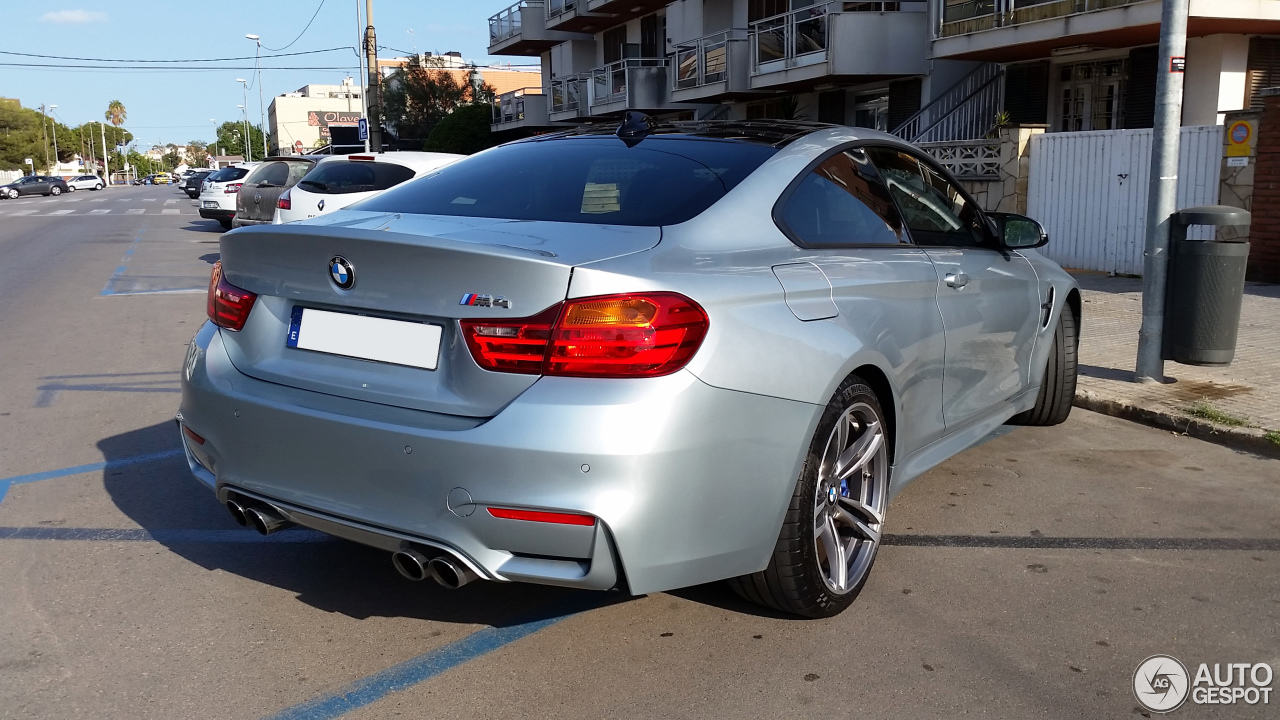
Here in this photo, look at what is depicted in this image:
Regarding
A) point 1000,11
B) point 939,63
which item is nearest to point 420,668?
point 1000,11

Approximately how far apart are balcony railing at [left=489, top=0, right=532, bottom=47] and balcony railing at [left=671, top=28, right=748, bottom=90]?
555 inches

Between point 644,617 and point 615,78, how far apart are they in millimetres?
31472

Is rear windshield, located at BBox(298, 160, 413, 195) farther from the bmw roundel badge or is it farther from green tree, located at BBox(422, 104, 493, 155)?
green tree, located at BBox(422, 104, 493, 155)

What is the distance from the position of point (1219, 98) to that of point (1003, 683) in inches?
661

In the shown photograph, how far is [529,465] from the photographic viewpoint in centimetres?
279

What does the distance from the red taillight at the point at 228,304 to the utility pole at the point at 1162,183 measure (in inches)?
226

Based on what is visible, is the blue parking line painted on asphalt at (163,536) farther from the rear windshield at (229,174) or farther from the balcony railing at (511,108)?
the balcony railing at (511,108)

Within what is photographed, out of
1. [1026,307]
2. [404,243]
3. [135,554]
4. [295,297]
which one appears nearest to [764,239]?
[404,243]

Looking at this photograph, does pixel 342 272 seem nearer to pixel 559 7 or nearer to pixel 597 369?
pixel 597 369

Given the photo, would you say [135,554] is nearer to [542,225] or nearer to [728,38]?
[542,225]

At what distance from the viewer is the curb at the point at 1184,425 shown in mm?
5770

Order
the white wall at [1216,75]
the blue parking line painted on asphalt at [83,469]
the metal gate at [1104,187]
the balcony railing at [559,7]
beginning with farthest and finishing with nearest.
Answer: the balcony railing at [559,7] < the white wall at [1216,75] < the metal gate at [1104,187] < the blue parking line painted on asphalt at [83,469]

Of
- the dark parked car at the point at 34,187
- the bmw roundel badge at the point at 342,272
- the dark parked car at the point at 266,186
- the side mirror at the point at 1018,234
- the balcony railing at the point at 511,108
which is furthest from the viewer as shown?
the dark parked car at the point at 34,187

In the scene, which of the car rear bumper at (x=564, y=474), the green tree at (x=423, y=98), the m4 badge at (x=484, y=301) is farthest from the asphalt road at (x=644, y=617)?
the green tree at (x=423, y=98)
